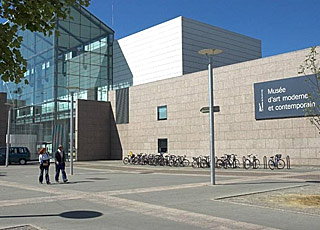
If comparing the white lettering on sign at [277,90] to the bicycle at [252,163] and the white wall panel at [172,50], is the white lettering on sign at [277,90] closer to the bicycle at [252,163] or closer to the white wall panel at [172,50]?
the bicycle at [252,163]

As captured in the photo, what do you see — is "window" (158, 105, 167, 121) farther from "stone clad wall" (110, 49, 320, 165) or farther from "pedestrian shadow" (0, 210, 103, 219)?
"pedestrian shadow" (0, 210, 103, 219)

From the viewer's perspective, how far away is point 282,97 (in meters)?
27.1

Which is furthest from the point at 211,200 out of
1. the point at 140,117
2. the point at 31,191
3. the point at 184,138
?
the point at 140,117

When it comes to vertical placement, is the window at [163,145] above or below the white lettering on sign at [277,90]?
below

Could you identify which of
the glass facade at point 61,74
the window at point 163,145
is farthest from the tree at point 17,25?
the glass facade at point 61,74

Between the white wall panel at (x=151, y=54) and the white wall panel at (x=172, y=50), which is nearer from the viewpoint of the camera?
the white wall panel at (x=172, y=50)

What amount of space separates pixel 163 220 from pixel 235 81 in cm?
2345

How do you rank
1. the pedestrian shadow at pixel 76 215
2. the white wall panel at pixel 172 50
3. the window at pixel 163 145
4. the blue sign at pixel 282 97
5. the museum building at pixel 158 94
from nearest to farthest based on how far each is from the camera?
1. the pedestrian shadow at pixel 76 215
2. the blue sign at pixel 282 97
3. the museum building at pixel 158 94
4. the window at pixel 163 145
5. the white wall panel at pixel 172 50

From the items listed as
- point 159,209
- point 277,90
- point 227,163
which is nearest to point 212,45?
point 277,90

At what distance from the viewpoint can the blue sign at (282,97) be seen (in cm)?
2583

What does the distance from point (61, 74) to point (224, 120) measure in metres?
21.1

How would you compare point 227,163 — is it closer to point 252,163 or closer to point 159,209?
point 252,163

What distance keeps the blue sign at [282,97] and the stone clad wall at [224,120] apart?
0.41 meters

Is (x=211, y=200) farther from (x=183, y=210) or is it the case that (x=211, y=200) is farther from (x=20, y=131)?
(x=20, y=131)
